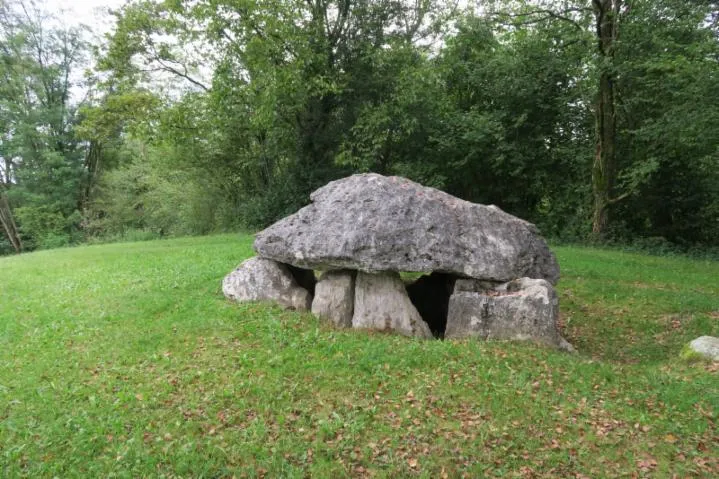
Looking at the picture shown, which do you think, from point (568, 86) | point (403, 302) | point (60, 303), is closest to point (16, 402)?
point (60, 303)

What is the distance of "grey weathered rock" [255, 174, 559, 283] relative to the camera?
854cm

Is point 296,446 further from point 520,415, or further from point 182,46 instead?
point 182,46

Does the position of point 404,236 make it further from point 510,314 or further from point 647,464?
point 647,464

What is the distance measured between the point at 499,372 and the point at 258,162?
866 inches

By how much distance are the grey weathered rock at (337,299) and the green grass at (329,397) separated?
52 centimetres

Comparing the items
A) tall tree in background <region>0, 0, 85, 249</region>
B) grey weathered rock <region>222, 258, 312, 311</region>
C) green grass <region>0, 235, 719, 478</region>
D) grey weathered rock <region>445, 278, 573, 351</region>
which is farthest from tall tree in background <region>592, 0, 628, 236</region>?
tall tree in background <region>0, 0, 85, 249</region>

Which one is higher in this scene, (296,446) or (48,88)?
(48,88)

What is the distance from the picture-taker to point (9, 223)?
122 ft

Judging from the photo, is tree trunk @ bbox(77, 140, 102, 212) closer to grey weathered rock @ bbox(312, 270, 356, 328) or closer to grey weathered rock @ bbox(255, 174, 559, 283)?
grey weathered rock @ bbox(255, 174, 559, 283)

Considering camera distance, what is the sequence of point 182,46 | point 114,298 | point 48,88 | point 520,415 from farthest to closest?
1. point 48,88
2. point 182,46
3. point 114,298
4. point 520,415

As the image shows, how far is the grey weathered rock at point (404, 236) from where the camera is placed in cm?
854

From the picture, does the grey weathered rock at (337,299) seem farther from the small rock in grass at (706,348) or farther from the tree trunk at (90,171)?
the tree trunk at (90,171)

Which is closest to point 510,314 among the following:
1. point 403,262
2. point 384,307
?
point 403,262

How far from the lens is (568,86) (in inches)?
886
